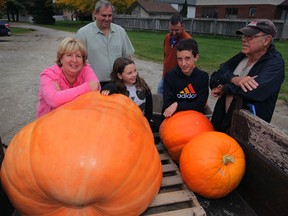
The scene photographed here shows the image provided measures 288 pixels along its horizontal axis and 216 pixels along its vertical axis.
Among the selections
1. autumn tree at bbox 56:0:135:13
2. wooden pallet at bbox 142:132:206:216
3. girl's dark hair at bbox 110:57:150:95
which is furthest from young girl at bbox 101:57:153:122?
autumn tree at bbox 56:0:135:13

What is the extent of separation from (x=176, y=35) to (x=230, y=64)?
6.64ft

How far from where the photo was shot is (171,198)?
225cm

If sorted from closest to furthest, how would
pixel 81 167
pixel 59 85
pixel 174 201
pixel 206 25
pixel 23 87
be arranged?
pixel 81 167 → pixel 174 201 → pixel 59 85 → pixel 23 87 → pixel 206 25

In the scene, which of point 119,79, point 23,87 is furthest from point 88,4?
point 119,79

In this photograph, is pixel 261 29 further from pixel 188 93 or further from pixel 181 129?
pixel 181 129

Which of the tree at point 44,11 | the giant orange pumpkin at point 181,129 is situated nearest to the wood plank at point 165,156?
the giant orange pumpkin at point 181,129

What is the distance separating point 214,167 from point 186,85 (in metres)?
1.21

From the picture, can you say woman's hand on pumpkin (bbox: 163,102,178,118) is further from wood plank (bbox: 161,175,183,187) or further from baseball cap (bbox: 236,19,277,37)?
baseball cap (bbox: 236,19,277,37)

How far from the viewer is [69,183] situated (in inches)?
65.5

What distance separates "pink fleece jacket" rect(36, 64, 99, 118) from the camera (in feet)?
8.48

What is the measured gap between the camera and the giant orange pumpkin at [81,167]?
1696 mm

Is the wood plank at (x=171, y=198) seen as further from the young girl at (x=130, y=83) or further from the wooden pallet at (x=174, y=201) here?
the young girl at (x=130, y=83)

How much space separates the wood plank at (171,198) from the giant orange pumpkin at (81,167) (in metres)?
0.19

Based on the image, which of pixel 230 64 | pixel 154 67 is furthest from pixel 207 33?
pixel 230 64
